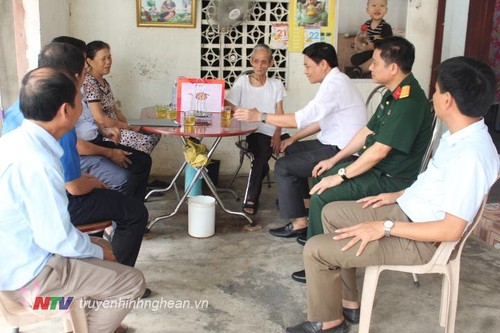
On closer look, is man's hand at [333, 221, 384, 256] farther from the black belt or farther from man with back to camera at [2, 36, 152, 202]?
the black belt

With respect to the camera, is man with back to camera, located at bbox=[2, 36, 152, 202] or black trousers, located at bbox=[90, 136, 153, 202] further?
black trousers, located at bbox=[90, 136, 153, 202]

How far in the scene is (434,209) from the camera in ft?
A: 6.90

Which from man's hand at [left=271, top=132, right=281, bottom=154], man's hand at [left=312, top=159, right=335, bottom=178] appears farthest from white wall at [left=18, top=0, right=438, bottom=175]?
man's hand at [left=312, top=159, right=335, bottom=178]

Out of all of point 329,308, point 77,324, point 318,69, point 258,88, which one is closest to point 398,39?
point 318,69

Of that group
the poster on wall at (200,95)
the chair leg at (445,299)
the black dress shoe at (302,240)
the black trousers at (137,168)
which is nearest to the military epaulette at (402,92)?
the chair leg at (445,299)

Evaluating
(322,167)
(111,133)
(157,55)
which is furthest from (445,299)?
(157,55)

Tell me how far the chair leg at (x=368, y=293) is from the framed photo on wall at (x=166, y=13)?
332 cm

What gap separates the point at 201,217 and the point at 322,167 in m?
0.92

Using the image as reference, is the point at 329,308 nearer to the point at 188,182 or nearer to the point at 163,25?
the point at 188,182

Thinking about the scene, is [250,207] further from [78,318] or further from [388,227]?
[78,318]

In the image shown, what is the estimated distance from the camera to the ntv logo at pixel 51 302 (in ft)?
5.62

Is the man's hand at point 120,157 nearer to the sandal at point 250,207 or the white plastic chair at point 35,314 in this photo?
the sandal at point 250,207

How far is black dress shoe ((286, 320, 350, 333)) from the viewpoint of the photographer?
7.75ft

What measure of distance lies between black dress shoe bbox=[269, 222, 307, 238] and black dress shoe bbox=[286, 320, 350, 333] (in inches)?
49.0
